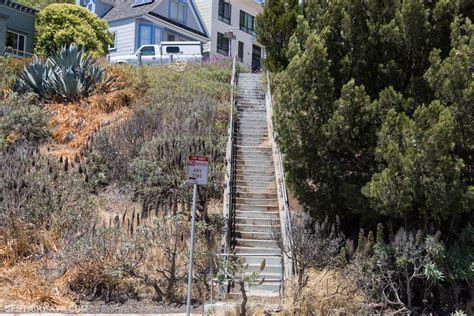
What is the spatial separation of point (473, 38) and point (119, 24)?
3158 cm

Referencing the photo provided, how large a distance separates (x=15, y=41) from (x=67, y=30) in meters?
3.73

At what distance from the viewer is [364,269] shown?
9992 millimetres

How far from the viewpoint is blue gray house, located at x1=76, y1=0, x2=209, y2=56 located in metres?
36.6

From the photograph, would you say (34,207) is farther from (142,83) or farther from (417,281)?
(142,83)

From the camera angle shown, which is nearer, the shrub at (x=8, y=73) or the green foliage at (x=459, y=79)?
the green foliage at (x=459, y=79)

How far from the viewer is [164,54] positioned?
30.3m

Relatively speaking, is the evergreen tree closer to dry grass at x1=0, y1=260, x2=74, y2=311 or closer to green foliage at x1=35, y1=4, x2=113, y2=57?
dry grass at x1=0, y1=260, x2=74, y2=311

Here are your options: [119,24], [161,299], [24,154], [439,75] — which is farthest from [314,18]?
[119,24]

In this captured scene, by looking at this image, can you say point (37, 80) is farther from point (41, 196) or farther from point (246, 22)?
point (246, 22)

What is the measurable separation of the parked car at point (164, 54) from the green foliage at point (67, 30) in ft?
4.64

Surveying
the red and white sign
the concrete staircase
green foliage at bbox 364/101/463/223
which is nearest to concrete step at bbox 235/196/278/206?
the concrete staircase

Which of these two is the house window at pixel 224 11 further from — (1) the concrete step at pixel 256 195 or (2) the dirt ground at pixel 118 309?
(2) the dirt ground at pixel 118 309

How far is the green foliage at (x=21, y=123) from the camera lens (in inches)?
684

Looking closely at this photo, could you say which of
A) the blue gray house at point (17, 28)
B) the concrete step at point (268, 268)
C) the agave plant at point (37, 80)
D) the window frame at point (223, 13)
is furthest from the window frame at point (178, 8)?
the concrete step at point (268, 268)
